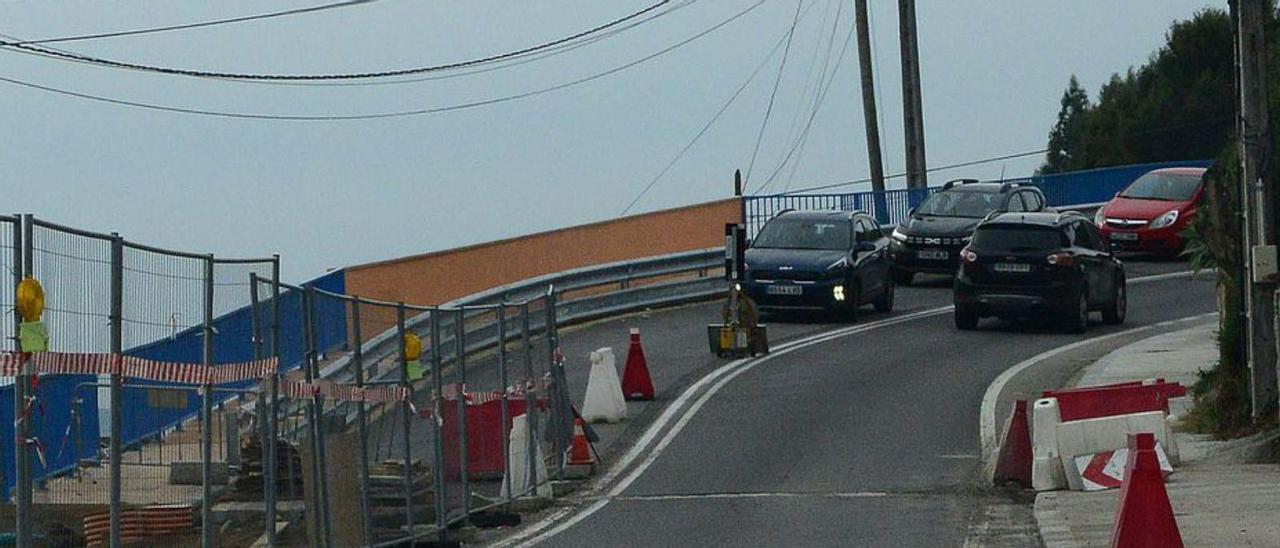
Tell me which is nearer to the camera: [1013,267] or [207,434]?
[207,434]

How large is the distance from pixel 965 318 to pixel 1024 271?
4.08 ft

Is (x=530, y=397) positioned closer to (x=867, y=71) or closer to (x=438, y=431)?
(x=438, y=431)

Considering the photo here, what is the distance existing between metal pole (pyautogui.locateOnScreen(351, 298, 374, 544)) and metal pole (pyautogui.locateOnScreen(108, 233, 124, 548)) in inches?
143

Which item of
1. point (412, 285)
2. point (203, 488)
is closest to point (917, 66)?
point (412, 285)

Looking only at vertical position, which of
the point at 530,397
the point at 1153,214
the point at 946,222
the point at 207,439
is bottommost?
the point at 207,439

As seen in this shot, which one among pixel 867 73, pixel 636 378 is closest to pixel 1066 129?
pixel 867 73

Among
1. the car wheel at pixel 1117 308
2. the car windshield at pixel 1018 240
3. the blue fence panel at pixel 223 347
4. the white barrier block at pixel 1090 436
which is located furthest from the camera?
the car wheel at pixel 1117 308

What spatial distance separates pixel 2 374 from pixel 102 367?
74cm

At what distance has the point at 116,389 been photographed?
9367mm

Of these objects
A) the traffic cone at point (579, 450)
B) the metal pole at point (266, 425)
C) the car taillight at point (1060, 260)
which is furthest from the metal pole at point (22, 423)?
the car taillight at point (1060, 260)

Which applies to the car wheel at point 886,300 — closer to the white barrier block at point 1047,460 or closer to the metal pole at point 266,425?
the white barrier block at point 1047,460

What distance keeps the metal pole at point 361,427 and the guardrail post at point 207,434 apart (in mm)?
2365

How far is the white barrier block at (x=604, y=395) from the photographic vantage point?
21219 mm

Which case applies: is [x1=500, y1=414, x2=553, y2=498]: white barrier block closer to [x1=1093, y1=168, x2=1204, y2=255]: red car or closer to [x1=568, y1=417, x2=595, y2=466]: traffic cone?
[x1=568, y1=417, x2=595, y2=466]: traffic cone
